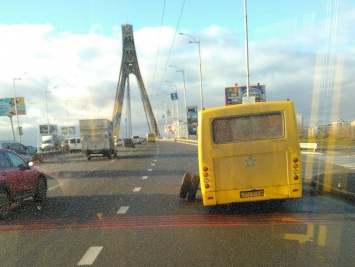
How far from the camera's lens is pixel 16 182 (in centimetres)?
1041

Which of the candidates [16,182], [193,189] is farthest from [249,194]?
[16,182]

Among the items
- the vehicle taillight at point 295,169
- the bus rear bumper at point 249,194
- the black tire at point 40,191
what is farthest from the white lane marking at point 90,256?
the black tire at point 40,191

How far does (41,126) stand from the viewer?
106 meters

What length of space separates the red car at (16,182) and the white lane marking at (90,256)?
153 inches

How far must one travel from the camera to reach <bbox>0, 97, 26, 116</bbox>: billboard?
66.5 meters

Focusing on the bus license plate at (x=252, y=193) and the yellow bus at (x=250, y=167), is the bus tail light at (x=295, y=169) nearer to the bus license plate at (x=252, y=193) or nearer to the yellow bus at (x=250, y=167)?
the yellow bus at (x=250, y=167)

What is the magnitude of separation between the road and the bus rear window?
160 cm

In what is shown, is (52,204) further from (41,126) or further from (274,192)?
(41,126)

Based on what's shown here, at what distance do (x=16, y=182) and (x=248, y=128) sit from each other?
559cm

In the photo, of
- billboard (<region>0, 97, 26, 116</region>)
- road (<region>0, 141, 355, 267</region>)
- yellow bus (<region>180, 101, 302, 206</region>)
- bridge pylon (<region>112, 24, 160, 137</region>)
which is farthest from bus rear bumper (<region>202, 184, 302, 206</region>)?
bridge pylon (<region>112, 24, 160, 137</region>)

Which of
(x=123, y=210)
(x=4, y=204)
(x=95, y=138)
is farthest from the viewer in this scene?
(x=95, y=138)

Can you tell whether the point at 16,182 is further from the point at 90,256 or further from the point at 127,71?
the point at 127,71

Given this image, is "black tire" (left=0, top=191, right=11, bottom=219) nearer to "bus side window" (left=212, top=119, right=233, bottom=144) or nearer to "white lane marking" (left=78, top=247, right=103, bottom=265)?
"white lane marking" (left=78, top=247, right=103, bottom=265)

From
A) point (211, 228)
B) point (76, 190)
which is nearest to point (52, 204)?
point (76, 190)
